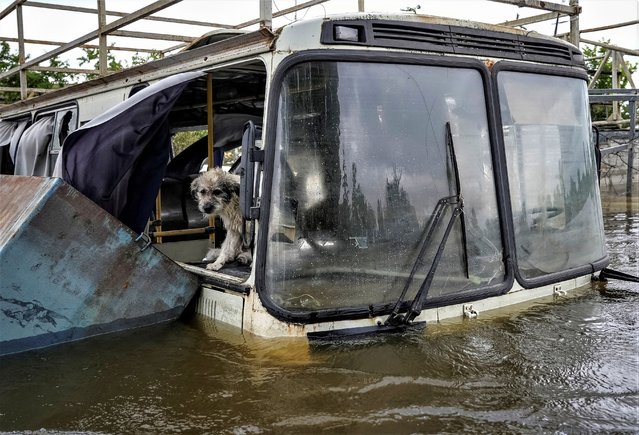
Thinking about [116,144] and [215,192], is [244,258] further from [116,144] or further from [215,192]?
[116,144]

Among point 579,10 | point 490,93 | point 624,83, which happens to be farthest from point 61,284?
point 624,83

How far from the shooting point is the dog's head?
17.3ft

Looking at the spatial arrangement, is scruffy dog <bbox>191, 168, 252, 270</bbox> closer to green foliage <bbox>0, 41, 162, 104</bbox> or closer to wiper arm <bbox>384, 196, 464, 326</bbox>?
wiper arm <bbox>384, 196, 464, 326</bbox>

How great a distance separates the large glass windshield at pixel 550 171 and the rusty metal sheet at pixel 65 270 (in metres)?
2.57

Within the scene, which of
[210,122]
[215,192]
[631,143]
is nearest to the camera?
[215,192]

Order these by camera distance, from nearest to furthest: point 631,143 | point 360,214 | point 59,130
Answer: point 360,214
point 59,130
point 631,143

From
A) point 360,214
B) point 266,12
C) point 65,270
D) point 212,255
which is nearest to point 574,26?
point 266,12

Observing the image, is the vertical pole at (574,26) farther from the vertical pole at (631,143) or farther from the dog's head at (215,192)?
the vertical pole at (631,143)

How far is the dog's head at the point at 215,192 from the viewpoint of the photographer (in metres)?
5.27

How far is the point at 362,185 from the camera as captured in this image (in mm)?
3889

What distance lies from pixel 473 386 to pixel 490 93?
2088 mm

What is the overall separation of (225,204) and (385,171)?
185 centimetres

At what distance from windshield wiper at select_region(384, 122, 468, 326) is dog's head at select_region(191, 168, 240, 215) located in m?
1.98

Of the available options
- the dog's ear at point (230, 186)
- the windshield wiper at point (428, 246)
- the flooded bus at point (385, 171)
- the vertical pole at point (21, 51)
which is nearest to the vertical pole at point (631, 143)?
the flooded bus at point (385, 171)
